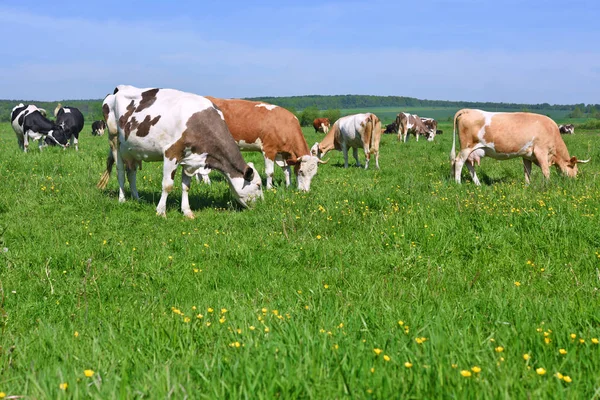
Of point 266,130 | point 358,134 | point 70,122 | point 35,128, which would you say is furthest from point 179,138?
point 70,122

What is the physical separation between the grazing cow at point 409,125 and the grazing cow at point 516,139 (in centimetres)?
2281

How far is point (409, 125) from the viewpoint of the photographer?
37688 mm

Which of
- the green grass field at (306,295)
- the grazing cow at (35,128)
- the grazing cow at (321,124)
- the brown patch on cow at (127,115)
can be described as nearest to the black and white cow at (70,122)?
the grazing cow at (35,128)

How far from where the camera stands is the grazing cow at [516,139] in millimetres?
11539

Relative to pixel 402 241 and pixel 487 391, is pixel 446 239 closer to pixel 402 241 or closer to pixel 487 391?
pixel 402 241

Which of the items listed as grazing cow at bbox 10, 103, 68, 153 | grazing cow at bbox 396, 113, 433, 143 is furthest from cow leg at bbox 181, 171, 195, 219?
grazing cow at bbox 396, 113, 433, 143

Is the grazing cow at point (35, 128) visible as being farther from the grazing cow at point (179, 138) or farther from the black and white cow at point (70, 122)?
the grazing cow at point (179, 138)

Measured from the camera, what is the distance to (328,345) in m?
3.06

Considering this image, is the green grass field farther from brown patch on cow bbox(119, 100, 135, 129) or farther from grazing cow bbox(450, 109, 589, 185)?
grazing cow bbox(450, 109, 589, 185)

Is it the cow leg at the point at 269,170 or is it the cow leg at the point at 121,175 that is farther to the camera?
the cow leg at the point at 269,170

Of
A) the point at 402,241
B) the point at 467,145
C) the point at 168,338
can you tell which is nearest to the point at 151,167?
the point at 467,145

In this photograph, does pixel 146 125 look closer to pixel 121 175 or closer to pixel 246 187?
pixel 121 175

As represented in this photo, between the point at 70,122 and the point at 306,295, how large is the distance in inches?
842

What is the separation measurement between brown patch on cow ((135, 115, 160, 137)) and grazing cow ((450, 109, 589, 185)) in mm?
7189
